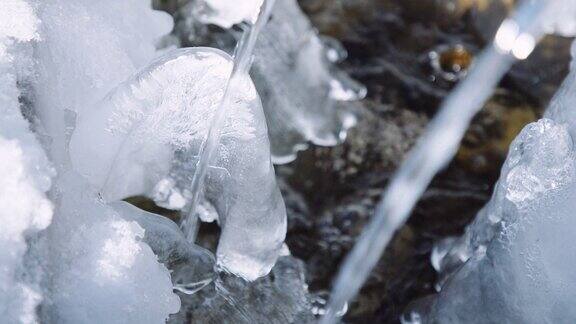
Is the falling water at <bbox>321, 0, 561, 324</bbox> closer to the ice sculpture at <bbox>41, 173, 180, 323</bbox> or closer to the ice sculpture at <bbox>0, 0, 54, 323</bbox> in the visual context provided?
the ice sculpture at <bbox>41, 173, 180, 323</bbox>

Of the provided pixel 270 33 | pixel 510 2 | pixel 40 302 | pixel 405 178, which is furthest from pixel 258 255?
pixel 510 2

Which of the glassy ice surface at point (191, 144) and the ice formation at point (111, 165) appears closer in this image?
the ice formation at point (111, 165)

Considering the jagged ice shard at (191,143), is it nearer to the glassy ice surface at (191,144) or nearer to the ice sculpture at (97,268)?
the glassy ice surface at (191,144)

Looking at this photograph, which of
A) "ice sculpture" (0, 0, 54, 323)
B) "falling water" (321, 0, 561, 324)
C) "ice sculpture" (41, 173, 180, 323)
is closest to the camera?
"ice sculpture" (0, 0, 54, 323)

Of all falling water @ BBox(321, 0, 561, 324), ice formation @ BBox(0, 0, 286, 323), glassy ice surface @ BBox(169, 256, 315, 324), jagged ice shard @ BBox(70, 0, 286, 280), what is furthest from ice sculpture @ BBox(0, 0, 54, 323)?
falling water @ BBox(321, 0, 561, 324)

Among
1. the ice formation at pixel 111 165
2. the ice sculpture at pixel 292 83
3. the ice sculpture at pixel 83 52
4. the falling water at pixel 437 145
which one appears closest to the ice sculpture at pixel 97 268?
the ice formation at pixel 111 165

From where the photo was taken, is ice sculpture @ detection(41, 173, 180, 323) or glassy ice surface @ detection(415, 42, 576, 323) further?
glassy ice surface @ detection(415, 42, 576, 323)
